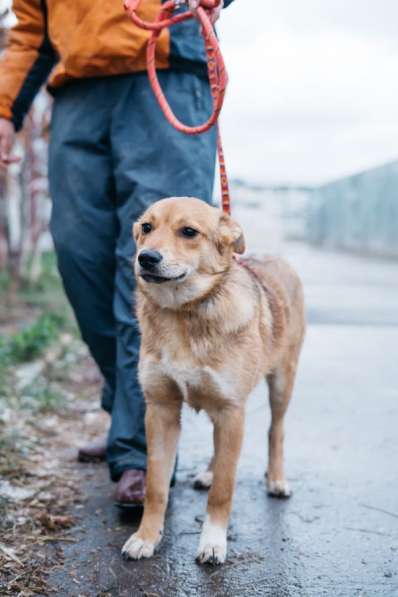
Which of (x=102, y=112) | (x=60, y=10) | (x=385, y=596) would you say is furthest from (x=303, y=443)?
(x=60, y=10)

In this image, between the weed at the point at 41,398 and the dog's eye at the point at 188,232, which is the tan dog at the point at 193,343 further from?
the weed at the point at 41,398

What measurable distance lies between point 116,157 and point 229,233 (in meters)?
0.68

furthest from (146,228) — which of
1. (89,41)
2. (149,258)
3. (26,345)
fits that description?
(26,345)

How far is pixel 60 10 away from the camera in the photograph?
310cm

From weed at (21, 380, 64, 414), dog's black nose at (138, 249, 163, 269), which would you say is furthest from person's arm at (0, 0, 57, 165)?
weed at (21, 380, 64, 414)

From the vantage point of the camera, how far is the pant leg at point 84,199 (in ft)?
10.2

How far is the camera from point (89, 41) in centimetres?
294

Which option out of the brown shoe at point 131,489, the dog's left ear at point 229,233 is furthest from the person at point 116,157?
the dog's left ear at point 229,233

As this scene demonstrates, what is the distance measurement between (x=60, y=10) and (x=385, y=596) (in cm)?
261

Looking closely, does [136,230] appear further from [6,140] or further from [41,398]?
[41,398]

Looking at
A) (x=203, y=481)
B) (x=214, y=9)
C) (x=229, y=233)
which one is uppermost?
(x=214, y=9)

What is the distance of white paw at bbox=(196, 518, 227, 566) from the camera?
8.22 ft

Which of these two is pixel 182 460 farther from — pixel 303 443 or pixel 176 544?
pixel 176 544

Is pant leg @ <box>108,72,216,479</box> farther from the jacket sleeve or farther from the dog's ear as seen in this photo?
the jacket sleeve
